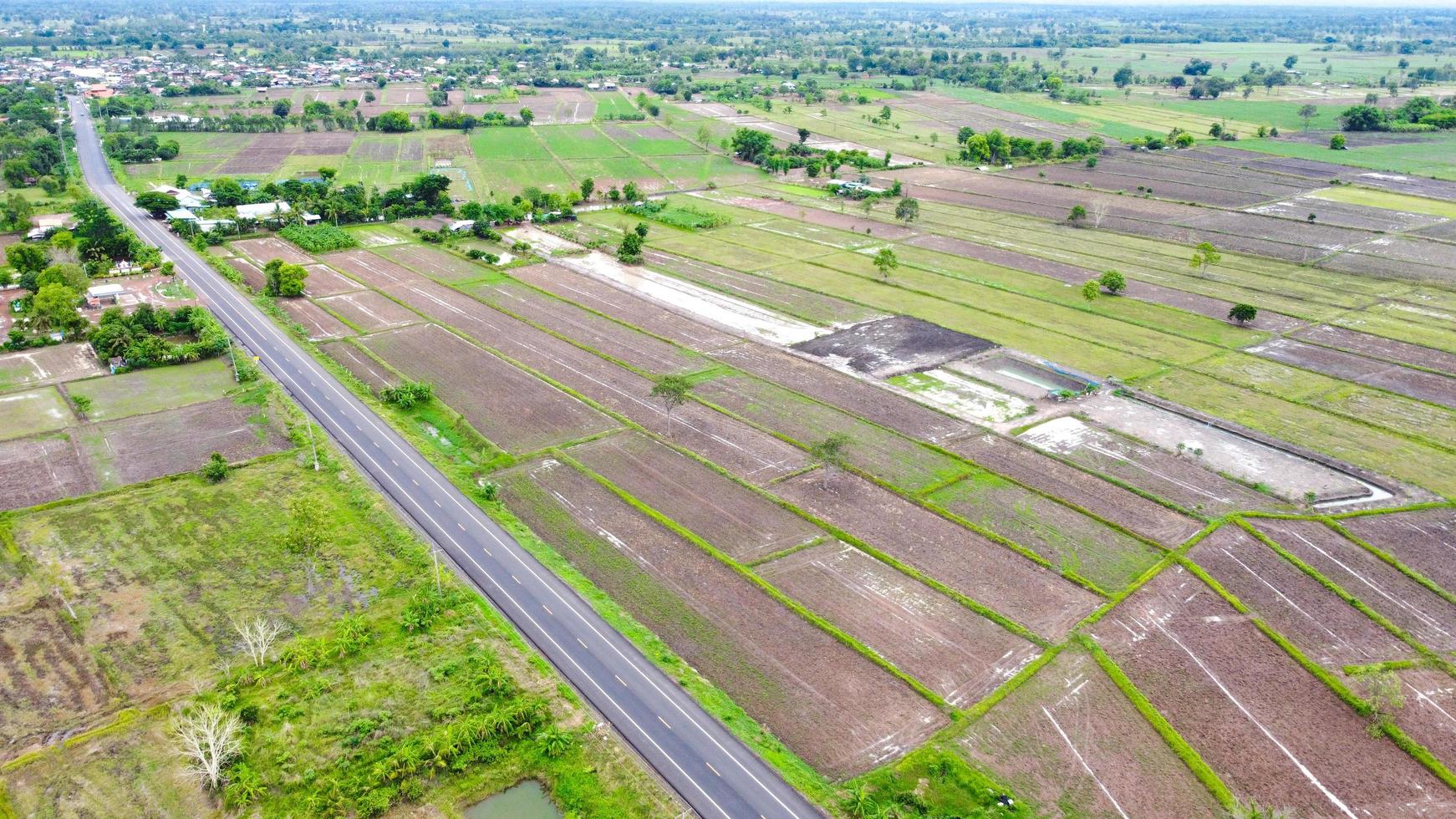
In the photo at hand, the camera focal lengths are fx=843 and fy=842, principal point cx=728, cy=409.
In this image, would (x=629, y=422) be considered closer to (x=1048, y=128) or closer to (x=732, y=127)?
(x=732, y=127)

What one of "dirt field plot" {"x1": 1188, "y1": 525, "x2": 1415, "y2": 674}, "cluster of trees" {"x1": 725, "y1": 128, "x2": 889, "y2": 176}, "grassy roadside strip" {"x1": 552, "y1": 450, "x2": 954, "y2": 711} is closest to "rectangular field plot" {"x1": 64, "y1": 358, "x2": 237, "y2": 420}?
"grassy roadside strip" {"x1": 552, "y1": 450, "x2": 954, "y2": 711}

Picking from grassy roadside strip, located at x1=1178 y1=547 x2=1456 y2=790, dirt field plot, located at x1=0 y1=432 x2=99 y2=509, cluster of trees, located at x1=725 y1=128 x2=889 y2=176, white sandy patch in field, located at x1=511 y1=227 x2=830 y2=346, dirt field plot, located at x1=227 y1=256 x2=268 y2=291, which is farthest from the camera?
cluster of trees, located at x1=725 y1=128 x2=889 y2=176

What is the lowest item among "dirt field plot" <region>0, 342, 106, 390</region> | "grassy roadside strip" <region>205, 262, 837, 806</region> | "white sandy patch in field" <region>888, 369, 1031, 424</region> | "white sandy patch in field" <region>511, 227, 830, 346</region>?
"dirt field plot" <region>0, 342, 106, 390</region>

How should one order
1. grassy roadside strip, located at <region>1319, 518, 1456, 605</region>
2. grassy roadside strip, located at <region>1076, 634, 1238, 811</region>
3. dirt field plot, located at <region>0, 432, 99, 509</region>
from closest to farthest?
grassy roadside strip, located at <region>1076, 634, 1238, 811</region>
grassy roadside strip, located at <region>1319, 518, 1456, 605</region>
dirt field plot, located at <region>0, 432, 99, 509</region>

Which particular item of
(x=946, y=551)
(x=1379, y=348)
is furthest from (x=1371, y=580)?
(x=1379, y=348)

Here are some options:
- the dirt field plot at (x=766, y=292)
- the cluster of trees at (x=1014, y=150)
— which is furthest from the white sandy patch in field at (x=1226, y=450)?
the cluster of trees at (x=1014, y=150)

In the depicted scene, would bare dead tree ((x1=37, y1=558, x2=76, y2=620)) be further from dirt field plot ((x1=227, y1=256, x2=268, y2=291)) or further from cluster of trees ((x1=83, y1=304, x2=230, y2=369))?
dirt field plot ((x1=227, y1=256, x2=268, y2=291))
